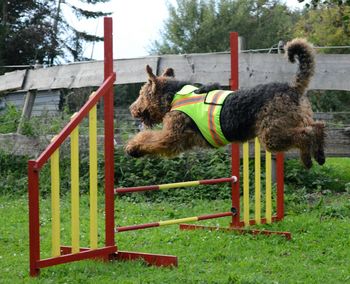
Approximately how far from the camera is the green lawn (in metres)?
4.82

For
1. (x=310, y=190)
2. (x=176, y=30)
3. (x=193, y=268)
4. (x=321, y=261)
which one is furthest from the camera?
(x=176, y=30)

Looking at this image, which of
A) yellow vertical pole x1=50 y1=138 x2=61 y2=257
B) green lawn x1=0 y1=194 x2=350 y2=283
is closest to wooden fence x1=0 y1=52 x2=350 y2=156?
green lawn x1=0 y1=194 x2=350 y2=283

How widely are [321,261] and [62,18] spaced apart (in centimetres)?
2393

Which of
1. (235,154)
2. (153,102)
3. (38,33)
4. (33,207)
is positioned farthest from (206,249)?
(38,33)

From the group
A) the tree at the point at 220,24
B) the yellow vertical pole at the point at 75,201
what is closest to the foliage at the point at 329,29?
the tree at the point at 220,24

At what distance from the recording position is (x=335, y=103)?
17.4m

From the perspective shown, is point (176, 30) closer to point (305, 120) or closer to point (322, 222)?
point (322, 222)

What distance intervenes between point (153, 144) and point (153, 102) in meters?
0.45

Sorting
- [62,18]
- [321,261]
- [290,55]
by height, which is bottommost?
[321,261]

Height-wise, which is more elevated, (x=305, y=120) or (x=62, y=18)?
(x=62, y=18)

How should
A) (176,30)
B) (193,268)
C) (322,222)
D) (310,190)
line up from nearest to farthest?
(193,268) → (322,222) → (310,190) → (176,30)

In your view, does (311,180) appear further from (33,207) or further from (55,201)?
(33,207)

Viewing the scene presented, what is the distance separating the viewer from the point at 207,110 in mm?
4801

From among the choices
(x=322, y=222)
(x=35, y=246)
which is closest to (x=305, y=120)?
(x=35, y=246)
